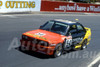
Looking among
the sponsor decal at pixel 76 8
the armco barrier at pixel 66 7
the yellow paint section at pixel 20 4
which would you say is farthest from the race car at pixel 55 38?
the sponsor decal at pixel 76 8

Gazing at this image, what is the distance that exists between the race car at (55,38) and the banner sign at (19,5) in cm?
1523

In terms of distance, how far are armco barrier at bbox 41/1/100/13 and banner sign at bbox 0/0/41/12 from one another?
1.28m

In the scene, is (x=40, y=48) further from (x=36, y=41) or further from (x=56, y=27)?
(x=56, y=27)

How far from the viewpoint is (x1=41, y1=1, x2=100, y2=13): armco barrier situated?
30.4 meters

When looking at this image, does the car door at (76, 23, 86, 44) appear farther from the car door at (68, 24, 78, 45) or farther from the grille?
the grille

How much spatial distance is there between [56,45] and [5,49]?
8.50 feet

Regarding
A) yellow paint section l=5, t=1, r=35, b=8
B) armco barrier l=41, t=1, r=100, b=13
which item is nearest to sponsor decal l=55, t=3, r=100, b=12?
armco barrier l=41, t=1, r=100, b=13

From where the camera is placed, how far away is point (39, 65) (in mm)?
8586

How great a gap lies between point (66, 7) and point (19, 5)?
28.8ft

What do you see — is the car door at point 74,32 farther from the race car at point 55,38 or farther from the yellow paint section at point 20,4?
the yellow paint section at point 20,4

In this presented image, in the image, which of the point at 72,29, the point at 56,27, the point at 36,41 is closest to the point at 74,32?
the point at 72,29

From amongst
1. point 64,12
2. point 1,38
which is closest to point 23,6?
point 64,12

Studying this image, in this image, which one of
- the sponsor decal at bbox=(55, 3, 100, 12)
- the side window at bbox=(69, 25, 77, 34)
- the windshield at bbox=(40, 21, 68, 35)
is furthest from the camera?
the sponsor decal at bbox=(55, 3, 100, 12)

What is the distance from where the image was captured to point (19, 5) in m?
26.7
